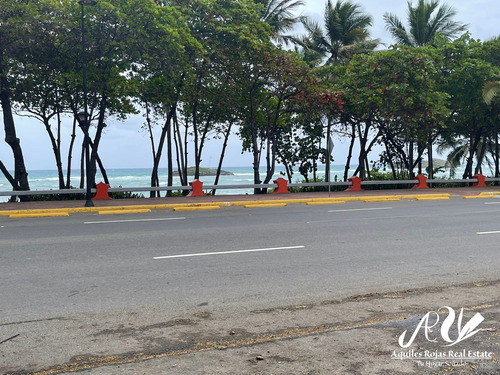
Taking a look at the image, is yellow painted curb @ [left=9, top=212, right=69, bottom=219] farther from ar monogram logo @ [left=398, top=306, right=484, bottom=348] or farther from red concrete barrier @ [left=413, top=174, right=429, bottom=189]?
red concrete barrier @ [left=413, top=174, right=429, bottom=189]

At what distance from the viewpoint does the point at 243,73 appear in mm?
28891

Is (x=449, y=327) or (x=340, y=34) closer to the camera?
(x=449, y=327)

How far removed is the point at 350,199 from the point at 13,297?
18.4m

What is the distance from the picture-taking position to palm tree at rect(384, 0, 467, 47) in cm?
3778

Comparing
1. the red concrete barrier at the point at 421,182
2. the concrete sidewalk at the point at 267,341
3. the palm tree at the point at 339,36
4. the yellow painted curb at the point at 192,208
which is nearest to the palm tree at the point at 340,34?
the palm tree at the point at 339,36

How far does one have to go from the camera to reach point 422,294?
717 cm

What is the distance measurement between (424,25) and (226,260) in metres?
32.8

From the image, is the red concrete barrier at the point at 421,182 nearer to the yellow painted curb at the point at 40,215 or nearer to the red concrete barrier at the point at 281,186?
the red concrete barrier at the point at 281,186

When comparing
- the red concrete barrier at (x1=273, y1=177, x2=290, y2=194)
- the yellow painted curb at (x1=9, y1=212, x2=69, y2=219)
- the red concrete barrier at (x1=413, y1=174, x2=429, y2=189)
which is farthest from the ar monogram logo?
the red concrete barrier at (x1=413, y1=174, x2=429, y2=189)

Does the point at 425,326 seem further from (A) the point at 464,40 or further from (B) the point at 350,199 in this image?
(A) the point at 464,40

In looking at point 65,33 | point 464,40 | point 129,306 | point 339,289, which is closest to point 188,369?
point 129,306

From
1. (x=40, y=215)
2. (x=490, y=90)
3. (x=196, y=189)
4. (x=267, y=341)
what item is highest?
(x=490, y=90)

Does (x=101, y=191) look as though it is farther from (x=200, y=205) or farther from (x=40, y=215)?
(x=40, y=215)

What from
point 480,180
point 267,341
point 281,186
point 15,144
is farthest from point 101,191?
point 480,180
